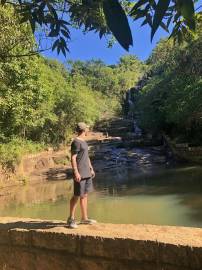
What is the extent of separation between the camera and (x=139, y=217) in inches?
388

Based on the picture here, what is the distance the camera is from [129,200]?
1258 cm

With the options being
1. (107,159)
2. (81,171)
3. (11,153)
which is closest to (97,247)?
(81,171)

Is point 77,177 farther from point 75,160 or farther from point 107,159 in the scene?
point 107,159

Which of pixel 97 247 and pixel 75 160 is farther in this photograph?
A: pixel 75 160

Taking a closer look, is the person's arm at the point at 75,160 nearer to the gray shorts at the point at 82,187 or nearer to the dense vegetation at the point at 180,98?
the gray shorts at the point at 82,187

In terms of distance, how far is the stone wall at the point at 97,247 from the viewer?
3.23 metres

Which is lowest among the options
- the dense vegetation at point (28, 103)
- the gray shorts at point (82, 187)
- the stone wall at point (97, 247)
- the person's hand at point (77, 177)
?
the stone wall at point (97, 247)

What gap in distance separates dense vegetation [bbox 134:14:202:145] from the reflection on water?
391cm

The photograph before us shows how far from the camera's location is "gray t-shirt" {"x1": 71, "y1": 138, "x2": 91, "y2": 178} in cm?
504

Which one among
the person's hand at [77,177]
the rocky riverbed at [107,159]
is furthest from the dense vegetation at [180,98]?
the person's hand at [77,177]

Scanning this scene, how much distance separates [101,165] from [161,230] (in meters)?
21.5

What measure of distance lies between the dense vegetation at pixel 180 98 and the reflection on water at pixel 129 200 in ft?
12.8

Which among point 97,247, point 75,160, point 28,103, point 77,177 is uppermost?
point 28,103

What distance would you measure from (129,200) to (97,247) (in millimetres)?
9004
